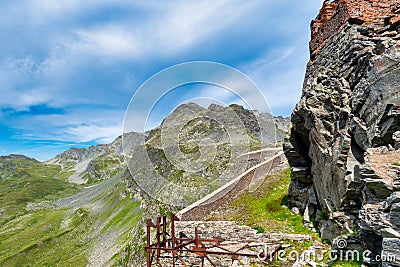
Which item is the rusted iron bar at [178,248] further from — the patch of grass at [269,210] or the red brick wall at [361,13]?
the red brick wall at [361,13]

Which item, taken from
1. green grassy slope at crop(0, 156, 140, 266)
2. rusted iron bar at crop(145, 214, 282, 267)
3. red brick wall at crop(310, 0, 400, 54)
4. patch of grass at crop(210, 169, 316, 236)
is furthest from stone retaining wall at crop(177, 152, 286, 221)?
green grassy slope at crop(0, 156, 140, 266)

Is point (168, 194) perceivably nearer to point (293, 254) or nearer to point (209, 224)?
point (209, 224)

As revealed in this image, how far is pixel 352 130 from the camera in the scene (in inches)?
565

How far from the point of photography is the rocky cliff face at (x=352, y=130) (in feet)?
33.9

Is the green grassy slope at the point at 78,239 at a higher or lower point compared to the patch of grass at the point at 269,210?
lower

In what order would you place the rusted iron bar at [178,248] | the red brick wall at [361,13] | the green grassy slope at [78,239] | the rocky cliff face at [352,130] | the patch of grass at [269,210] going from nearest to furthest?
the rocky cliff face at [352,130] < the rusted iron bar at [178,248] < the red brick wall at [361,13] < the patch of grass at [269,210] < the green grassy slope at [78,239]

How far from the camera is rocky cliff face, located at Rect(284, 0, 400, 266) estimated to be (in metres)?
10.3

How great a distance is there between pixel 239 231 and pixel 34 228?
13474 cm

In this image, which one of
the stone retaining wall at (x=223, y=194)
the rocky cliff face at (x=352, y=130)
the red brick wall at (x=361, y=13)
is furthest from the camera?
the stone retaining wall at (x=223, y=194)

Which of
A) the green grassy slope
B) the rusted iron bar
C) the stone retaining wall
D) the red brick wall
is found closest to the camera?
the rusted iron bar

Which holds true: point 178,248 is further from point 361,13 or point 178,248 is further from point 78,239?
point 78,239

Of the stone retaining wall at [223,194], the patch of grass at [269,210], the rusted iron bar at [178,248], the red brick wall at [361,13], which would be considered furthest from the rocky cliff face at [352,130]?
the stone retaining wall at [223,194]

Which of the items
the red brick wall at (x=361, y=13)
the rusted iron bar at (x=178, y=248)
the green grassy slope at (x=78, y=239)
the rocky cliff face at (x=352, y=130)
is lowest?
the green grassy slope at (x=78, y=239)

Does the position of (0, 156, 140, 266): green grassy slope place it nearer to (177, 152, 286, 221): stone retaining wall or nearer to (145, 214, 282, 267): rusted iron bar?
(177, 152, 286, 221): stone retaining wall
